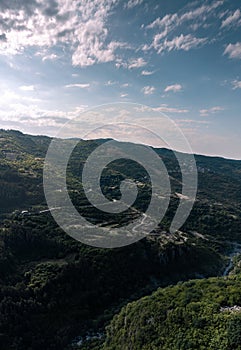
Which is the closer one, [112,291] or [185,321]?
[185,321]

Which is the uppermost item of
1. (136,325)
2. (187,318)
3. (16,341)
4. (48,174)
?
(48,174)

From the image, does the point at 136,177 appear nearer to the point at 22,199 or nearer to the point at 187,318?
the point at 22,199

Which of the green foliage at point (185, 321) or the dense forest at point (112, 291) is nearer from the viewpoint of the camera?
the green foliage at point (185, 321)

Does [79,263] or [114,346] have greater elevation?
[79,263]

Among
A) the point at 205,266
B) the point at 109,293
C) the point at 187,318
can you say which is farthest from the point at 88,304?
the point at 205,266

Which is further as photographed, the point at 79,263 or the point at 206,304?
the point at 79,263

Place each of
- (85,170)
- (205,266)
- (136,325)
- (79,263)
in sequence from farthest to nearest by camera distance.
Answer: (85,170)
(205,266)
(79,263)
(136,325)

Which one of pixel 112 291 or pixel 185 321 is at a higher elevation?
pixel 185 321

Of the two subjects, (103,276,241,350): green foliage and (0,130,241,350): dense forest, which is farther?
(0,130,241,350): dense forest
